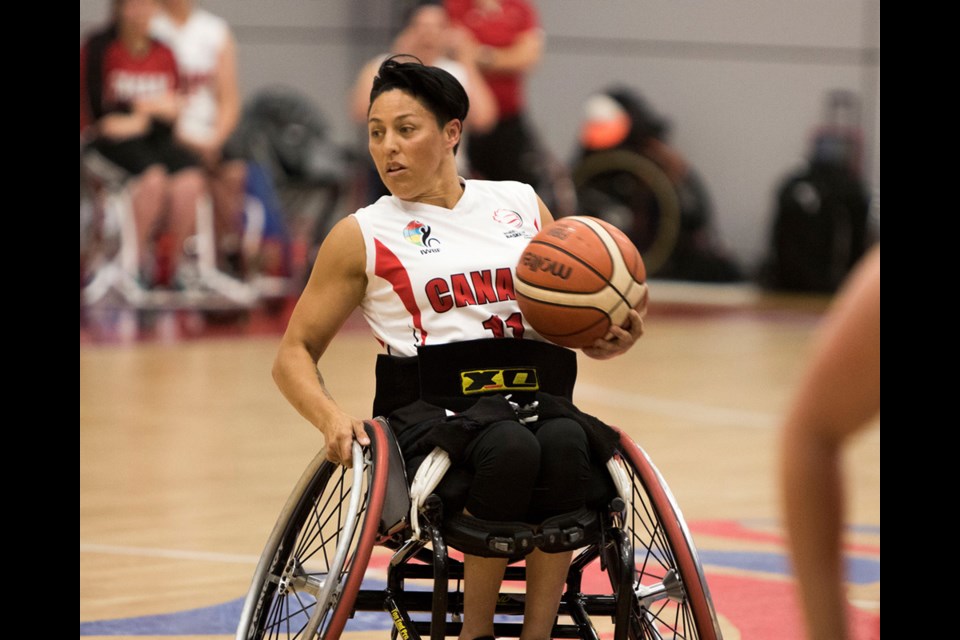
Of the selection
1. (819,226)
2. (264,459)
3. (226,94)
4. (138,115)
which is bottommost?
(264,459)

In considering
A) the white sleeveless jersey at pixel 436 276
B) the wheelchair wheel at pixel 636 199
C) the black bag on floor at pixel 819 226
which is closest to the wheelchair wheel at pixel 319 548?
the white sleeveless jersey at pixel 436 276

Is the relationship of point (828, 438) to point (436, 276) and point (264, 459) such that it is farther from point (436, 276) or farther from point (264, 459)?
point (264, 459)

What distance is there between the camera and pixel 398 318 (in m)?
2.95

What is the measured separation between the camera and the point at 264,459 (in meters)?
5.66

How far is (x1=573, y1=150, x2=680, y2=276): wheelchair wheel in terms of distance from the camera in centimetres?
1213

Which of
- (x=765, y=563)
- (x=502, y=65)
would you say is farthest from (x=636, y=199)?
(x=765, y=563)

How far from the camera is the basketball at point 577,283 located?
277 centimetres

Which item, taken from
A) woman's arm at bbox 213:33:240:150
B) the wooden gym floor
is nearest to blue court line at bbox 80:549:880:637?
the wooden gym floor

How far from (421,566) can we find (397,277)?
549mm

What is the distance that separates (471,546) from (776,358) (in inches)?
251

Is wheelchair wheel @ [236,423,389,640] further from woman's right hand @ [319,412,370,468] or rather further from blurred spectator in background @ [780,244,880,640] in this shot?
blurred spectator in background @ [780,244,880,640]

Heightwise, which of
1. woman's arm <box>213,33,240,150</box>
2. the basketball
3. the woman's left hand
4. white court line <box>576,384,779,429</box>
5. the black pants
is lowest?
white court line <box>576,384,779,429</box>

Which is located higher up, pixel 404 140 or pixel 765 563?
pixel 404 140

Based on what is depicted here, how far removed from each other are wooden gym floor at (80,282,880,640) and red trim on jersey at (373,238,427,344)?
0.74m
